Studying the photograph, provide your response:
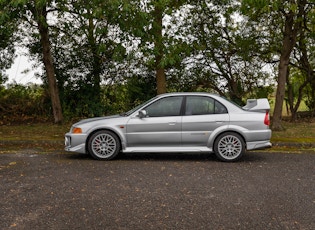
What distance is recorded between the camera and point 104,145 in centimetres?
871

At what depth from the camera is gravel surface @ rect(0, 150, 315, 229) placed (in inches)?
184

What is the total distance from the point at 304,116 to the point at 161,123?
12030 mm

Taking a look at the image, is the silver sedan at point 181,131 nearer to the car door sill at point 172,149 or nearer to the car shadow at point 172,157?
the car door sill at point 172,149

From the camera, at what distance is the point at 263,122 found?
858cm

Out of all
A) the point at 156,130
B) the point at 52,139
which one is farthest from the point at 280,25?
the point at 52,139

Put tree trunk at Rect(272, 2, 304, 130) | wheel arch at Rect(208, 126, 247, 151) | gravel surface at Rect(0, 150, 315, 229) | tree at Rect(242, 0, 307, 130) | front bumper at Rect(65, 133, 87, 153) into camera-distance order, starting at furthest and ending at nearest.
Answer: tree trunk at Rect(272, 2, 304, 130) → tree at Rect(242, 0, 307, 130) → front bumper at Rect(65, 133, 87, 153) → wheel arch at Rect(208, 126, 247, 151) → gravel surface at Rect(0, 150, 315, 229)

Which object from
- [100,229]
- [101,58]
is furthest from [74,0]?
[100,229]

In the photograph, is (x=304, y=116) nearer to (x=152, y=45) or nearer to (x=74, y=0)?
(x=152, y=45)

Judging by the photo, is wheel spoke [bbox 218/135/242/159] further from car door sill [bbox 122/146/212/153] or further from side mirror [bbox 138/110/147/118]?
side mirror [bbox 138/110/147/118]

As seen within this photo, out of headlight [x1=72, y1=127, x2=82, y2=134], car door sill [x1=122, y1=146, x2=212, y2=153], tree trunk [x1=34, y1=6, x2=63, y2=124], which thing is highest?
tree trunk [x1=34, y1=6, x2=63, y2=124]

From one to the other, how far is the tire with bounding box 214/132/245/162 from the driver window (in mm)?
1119

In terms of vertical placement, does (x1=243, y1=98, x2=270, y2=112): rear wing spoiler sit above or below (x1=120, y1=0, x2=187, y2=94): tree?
below

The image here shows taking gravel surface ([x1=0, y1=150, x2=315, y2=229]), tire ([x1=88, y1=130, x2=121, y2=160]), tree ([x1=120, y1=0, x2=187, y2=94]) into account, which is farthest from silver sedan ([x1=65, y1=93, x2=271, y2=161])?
tree ([x1=120, y1=0, x2=187, y2=94])

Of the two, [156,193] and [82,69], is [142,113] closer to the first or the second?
[156,193]
